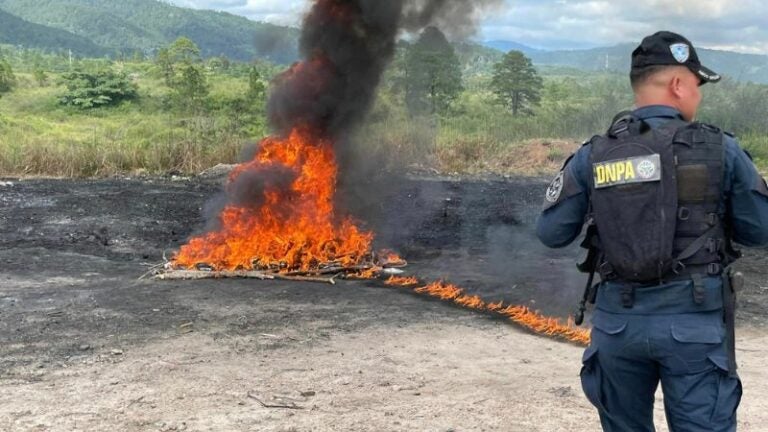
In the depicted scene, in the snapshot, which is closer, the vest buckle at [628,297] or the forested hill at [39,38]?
the vest buckle at [628,297]

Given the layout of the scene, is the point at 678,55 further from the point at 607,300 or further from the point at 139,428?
the point at 139,428

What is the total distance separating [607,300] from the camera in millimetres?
2643

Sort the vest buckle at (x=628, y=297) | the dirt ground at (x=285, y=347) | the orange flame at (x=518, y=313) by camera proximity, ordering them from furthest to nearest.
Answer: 1. the orange flame at (x=518, y=313)
2. the dirt ground at (x=285, y=347)
3. the vest buckle at (x=628, y=297)

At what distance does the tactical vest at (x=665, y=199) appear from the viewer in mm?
2473

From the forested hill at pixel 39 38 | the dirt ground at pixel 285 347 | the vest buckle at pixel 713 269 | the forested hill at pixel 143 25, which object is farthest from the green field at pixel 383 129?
the forested hill at pixel 143 25

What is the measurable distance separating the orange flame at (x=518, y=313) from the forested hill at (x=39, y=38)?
11513 cm

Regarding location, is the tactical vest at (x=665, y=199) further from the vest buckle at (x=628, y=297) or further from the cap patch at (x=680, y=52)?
the cap patch at (x=680, y=52)

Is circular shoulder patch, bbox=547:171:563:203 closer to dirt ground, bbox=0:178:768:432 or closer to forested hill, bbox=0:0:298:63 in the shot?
dirt ground, bbox=0:178:768:432

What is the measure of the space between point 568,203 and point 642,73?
581 millimetres

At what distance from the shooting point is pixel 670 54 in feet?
8.34

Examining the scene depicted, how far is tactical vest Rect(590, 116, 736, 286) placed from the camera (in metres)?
2.47

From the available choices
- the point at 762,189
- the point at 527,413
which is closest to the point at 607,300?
the point at 762,189

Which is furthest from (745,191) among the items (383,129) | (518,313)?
(383,129)

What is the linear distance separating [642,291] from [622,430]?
58 centimetres
